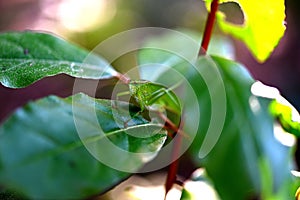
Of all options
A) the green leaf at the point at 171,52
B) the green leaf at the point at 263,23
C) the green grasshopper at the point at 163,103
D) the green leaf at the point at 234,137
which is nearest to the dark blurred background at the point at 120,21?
the green leaf at the point at 171,52

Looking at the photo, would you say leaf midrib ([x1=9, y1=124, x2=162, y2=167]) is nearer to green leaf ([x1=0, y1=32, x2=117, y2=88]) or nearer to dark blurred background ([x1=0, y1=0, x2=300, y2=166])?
green leaf ([x1=0, y1=32, x2=117, y2=88])

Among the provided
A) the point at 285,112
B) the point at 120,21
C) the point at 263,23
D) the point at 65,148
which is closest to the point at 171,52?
the point at 263,23

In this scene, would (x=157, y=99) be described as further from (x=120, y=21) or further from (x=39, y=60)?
(x=120, y=21)

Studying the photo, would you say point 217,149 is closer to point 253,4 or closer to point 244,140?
point 244,140

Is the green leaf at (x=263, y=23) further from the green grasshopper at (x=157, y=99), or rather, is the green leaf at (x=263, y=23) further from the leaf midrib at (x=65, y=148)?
the leaf midrib at (x=65, y=148)

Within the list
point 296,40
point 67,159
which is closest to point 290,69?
point 296,40

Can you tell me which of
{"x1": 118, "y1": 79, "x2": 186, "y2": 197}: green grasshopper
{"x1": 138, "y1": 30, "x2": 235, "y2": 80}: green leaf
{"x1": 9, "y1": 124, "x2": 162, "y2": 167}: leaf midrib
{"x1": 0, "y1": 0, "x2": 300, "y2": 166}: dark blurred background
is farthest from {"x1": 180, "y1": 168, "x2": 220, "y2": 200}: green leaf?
{"x1": 0, "y1": 0, "x2": 300, "y2": 166}: dark blurred background
